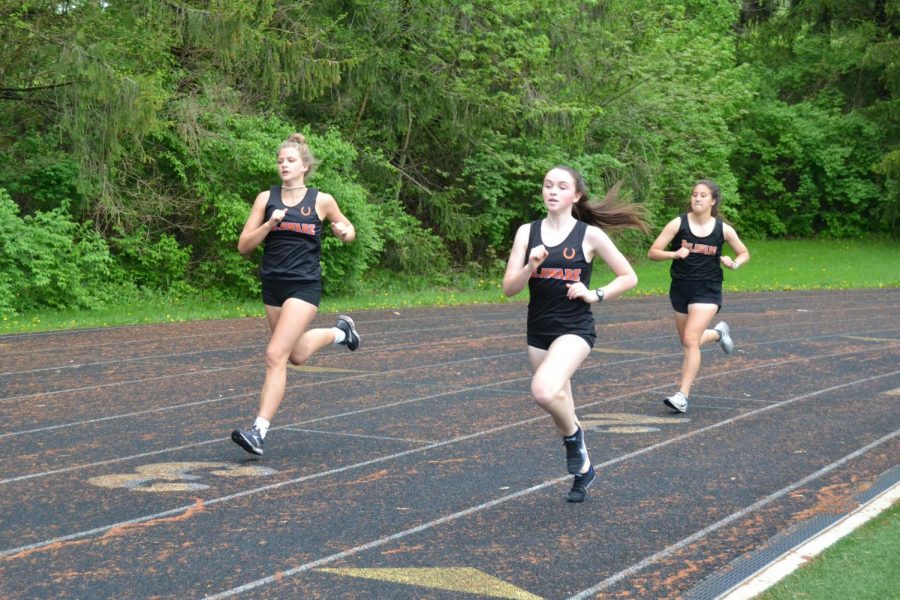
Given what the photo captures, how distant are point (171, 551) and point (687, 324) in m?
Result: 5.91

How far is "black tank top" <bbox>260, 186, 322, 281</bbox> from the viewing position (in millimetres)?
8000

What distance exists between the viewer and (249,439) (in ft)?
25.0

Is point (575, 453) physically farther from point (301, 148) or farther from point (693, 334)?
point (693, 334)

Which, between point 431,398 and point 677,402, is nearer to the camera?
point 677,402

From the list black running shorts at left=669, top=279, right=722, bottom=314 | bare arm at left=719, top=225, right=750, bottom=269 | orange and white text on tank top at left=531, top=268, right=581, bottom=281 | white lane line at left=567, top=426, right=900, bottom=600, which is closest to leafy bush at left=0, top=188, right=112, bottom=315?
black running shorts at left=669, top=279, right=722, bottom=314

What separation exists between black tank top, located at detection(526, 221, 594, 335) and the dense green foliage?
496 inches

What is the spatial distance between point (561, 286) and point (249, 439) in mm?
2284

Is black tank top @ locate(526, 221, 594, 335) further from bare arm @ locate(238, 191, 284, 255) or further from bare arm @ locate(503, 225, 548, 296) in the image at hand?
bare arm @ locate(238, 191, 284, 255)

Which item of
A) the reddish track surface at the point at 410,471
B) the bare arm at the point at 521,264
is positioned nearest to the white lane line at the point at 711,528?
the reddish track surface at the point at 410,471

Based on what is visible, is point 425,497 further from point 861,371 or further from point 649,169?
point 649,169

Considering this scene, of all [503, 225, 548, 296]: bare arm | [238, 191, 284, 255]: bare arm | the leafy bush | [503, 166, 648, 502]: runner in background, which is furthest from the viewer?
the leafy bush

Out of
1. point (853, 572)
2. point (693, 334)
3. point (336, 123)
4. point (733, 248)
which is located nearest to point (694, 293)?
point (693, 334)

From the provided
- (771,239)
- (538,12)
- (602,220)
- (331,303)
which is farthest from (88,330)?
(771,239)

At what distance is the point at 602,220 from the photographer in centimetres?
702
